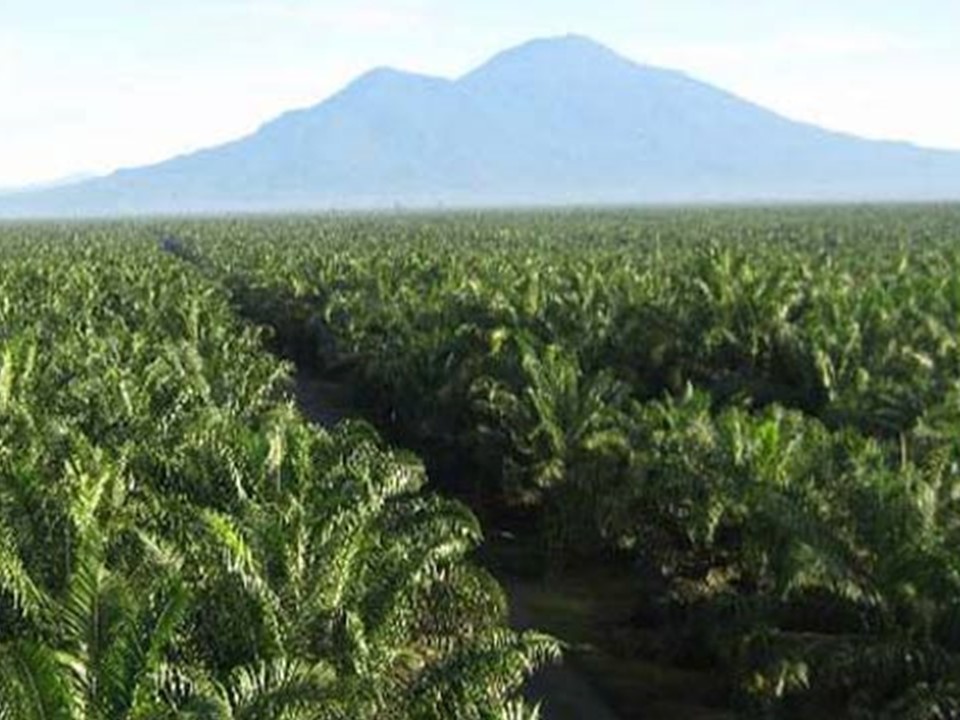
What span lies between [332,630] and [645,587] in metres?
12.5

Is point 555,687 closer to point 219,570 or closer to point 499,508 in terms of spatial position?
point 219,570

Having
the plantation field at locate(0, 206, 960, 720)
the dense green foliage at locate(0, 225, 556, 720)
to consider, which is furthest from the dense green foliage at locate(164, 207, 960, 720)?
the dense green foliage at locate(0, 225, 556, 720)

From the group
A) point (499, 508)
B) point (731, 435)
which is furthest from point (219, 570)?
point (499, 508)

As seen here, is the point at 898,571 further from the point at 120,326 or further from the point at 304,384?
the point at 304,384

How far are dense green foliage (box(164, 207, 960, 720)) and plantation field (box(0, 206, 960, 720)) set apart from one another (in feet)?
0.25

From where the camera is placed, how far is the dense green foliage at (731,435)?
20125 mm

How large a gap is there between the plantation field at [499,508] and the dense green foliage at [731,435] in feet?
0.25

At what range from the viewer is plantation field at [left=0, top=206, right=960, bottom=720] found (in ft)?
53.9

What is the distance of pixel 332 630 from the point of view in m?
17.6

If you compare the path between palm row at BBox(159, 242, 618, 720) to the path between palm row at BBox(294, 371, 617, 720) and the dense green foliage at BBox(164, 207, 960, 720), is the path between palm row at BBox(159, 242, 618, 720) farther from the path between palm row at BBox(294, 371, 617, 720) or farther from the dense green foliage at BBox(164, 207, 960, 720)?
the dense green foliage at BBox(164, 207, 960, 720)

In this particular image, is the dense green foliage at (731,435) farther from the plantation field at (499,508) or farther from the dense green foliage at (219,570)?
the dense green foliage at (219,570)

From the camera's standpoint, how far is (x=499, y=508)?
36406 millimetres

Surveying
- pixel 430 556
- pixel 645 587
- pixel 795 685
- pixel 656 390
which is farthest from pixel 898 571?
pixel 656 390

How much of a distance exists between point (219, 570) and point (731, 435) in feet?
35.0
